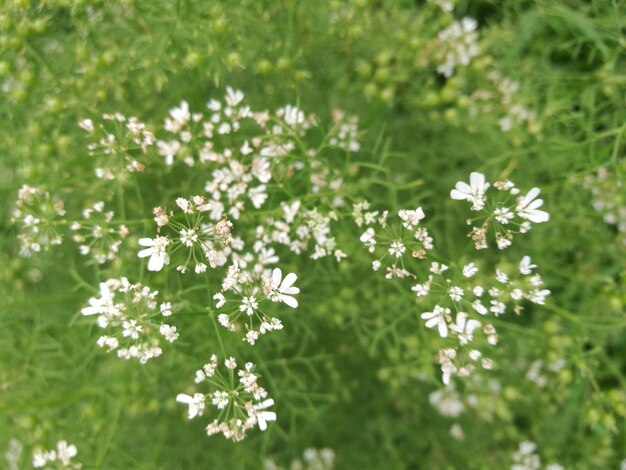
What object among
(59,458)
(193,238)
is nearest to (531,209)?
(193,238)

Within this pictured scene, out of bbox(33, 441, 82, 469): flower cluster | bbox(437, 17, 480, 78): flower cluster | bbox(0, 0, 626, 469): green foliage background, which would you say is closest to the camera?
bbox(33, 441, 82, 469): flower cluster

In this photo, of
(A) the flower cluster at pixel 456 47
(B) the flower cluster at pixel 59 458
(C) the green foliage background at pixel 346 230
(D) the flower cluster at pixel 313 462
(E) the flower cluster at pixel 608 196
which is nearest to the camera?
(B) the flower cluster at pixel 59 458

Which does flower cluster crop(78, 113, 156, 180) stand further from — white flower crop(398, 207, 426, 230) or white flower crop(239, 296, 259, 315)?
white flower crop(398, 207, 426, 230)

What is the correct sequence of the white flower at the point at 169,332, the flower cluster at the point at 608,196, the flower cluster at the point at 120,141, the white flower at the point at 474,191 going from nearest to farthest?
1. the white flower at the point at 169,332
2. the white flower at the point at 474,191
3. the flower cluster at the point at 120,141
4. the flower cluster at the point at 608,196

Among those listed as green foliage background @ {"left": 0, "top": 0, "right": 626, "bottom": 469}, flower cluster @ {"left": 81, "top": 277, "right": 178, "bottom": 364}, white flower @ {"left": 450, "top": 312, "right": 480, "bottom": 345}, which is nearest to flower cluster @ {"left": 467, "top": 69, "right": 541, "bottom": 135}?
green foliage background @ {"left": 0, "top": 0, "right": 626, "bottom": 469}

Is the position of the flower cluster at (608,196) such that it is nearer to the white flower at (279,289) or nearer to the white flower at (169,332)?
the white flower at (279,289)

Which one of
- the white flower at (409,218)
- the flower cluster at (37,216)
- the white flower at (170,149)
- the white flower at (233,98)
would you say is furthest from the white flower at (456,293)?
the flower cluster at (37,216)

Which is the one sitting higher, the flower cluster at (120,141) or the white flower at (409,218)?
the flower cluster at (120,141)

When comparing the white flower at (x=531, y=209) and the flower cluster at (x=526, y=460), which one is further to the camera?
the flower cluster at (x=526, y=460)
